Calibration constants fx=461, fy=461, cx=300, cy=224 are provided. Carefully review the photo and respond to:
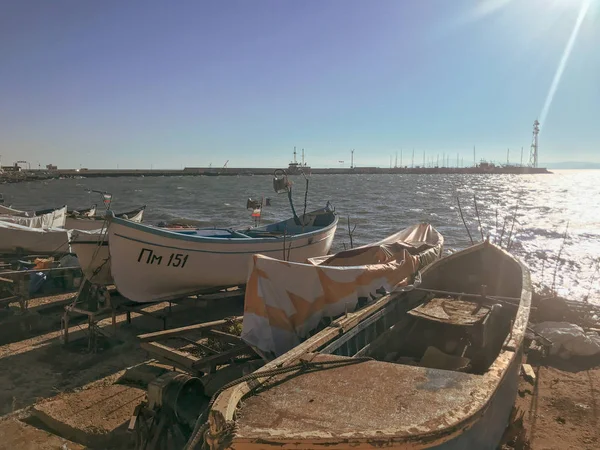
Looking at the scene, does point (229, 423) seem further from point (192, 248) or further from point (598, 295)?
point (598, 295)

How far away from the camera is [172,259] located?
999 centimetres

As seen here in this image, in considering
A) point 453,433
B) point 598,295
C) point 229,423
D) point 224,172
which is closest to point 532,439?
point 453,433

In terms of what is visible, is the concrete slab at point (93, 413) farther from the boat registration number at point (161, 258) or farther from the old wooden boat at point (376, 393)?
the boat registration number at point (161, 258)

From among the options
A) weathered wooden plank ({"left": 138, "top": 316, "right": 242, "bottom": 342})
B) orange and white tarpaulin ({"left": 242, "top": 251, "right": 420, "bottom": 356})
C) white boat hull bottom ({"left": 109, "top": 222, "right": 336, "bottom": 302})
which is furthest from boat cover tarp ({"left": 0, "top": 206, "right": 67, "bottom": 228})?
orange and white tarpaulin ({"left": 242, "top": 251, "right": 420, "bottom": 356})

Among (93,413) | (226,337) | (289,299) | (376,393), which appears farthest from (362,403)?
(93,413)

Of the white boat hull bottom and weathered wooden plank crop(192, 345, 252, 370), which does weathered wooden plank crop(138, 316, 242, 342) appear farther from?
the white boat hull bottom

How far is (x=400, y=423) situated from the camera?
360cm

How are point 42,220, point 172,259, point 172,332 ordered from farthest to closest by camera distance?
point 42,220, point 172,259, point 172,332

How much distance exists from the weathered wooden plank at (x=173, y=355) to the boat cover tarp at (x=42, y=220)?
39.0 feet

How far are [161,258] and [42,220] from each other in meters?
9.91

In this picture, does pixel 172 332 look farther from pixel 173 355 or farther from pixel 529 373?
pixel 529 373

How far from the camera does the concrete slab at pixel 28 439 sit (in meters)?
5.41

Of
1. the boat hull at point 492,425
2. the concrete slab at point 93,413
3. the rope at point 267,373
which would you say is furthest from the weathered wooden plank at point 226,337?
the boat hull at point 492,425

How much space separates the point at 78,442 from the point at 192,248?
5108mm
